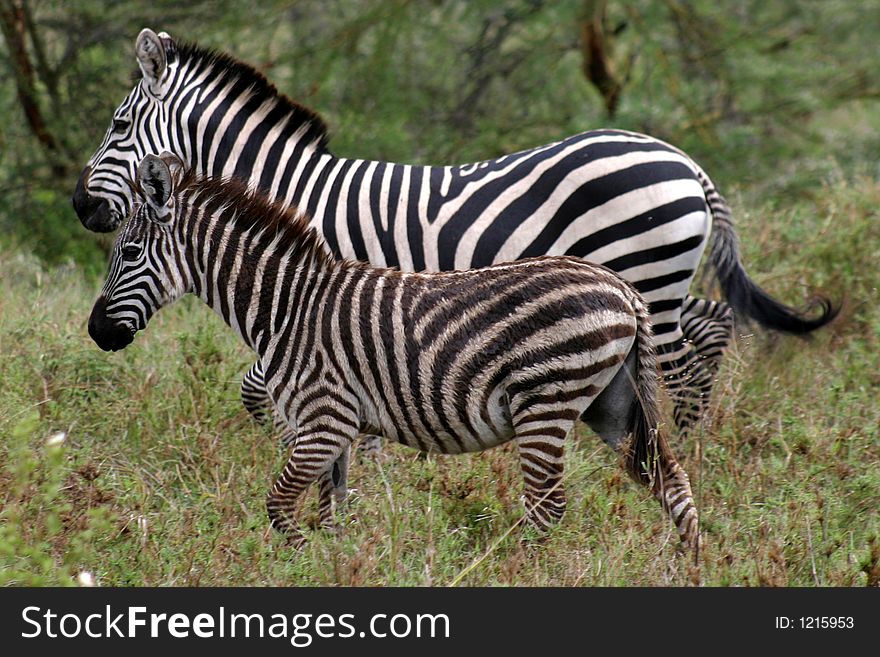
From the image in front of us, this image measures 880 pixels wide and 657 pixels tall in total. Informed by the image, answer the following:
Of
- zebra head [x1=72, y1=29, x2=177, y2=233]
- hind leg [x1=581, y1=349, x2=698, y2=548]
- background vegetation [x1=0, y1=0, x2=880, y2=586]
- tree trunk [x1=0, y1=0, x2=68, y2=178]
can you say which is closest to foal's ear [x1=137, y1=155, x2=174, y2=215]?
background vegetation [x1=0, y1=0, x2=880, y2=586]

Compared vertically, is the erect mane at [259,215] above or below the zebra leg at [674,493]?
above

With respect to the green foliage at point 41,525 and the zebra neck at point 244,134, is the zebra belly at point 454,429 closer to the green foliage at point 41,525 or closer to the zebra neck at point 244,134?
the green foliage at point 41,525

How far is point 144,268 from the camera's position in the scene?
16.3 ft

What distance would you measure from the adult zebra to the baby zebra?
101cm

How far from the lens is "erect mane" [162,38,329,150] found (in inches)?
244

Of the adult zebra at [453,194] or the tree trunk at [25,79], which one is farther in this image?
the tree trunk at [25,79]

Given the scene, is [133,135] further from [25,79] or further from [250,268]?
[25,79]

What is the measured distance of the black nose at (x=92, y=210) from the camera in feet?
20.8

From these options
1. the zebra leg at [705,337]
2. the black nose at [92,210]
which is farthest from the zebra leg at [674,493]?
the black nose at [92,210]

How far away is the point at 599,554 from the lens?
14.4 ft

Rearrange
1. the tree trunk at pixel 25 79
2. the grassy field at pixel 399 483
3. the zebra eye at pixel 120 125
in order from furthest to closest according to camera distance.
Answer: the tree trunk at pixel 25 79
the zebra eye at pixel 120 125
the grassy field at pixel 399 483

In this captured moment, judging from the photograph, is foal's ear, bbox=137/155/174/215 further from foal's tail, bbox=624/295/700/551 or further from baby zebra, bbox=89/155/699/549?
foal's tail, bbox=624/295/700/551

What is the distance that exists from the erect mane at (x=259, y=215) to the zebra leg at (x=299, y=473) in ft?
2.64

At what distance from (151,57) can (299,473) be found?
2.86 metres
